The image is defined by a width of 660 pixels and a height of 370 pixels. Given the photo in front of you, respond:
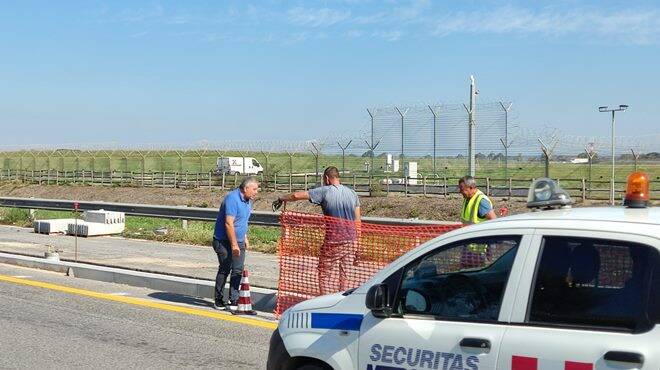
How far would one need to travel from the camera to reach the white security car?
3955 millimetres

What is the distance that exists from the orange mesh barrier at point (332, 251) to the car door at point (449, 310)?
12.6ft

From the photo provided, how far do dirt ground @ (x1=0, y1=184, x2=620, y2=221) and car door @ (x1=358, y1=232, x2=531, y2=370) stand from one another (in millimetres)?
26037

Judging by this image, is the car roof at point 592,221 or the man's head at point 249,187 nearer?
the car roof at point 592,221

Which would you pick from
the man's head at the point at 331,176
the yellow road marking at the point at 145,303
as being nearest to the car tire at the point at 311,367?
the yellow road marking at the point at 145,303

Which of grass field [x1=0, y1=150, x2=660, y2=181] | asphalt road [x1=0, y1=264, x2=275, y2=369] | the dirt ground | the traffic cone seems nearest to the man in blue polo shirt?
the traffic cone

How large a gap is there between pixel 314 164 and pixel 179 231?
91.7ft

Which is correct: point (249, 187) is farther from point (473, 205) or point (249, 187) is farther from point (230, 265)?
point (473, 205)

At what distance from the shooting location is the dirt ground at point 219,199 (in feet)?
111

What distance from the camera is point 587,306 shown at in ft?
13.6

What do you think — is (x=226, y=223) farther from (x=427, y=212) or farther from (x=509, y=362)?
(x=427, y=212)

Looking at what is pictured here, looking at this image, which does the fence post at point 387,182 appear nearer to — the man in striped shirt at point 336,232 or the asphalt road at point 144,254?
the asphalt road at point 144,254

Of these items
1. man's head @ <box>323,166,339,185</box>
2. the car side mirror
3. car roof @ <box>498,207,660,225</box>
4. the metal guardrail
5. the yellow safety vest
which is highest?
man's head @ <box>323,166,339,185</box>

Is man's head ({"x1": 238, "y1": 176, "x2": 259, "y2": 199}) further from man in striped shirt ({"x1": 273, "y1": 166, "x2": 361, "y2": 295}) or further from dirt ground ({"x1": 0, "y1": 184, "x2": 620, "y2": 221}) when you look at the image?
dirt ground ({"x1": 0, "y1": 184, "x2": 620, "y2": 221})

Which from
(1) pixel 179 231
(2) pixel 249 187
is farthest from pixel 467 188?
(1) pixel 179 231
